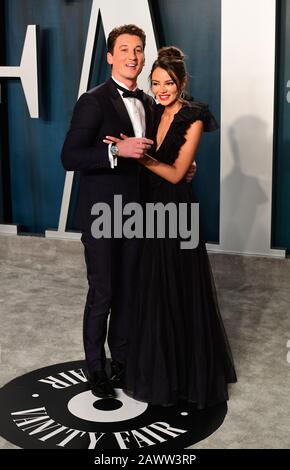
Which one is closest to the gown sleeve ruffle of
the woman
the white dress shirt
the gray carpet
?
the woman

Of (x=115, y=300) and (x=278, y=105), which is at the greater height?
(x=278, y=105)

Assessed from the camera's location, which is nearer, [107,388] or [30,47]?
[107,388]

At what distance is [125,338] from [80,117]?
39.5 inches

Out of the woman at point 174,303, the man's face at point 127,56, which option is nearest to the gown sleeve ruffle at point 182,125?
the woman at point 174,303

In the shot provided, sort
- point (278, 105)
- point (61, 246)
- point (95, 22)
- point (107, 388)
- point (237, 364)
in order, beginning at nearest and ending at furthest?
1. point (107, 388)
2. point (237, 364)
3. point (278, 105)
4. point (95, 22)
5. point (61, 246)

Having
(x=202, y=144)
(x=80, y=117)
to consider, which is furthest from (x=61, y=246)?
(x=80, y=117)

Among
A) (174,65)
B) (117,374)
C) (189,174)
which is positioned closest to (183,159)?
(189,174)

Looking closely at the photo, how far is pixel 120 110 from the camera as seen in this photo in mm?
2768

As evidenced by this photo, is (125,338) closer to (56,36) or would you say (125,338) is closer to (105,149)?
(105,149)

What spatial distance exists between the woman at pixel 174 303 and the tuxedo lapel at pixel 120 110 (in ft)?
0.45

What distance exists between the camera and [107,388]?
293 centimetres

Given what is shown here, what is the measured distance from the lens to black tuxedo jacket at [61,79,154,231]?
8.84 feet

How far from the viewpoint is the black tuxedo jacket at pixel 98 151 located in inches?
106
